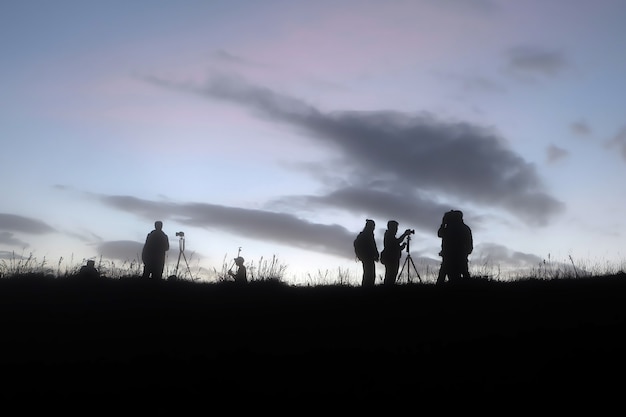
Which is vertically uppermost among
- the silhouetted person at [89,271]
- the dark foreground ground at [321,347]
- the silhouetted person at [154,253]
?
the silhouetted person at [154,253]

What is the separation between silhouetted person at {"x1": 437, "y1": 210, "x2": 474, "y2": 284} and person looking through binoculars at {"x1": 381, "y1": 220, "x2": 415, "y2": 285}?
2.28 meters

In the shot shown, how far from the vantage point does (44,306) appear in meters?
17.1

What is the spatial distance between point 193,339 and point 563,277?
462 inches

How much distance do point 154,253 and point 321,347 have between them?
1255 cm

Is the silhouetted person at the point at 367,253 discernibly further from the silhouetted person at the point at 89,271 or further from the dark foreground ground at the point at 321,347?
the silhouetted person at the point at 89,271

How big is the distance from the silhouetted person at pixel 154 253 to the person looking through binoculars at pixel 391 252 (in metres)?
7.94

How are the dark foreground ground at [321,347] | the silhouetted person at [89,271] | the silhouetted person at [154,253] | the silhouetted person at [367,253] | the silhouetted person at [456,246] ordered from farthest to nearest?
the silhouetted person at [154,253]
the silhouetted person at [367,253]
the silhouetted person at [89,271]
the silhouetted person at [456,246]
the dark foreground ground at [321,347]

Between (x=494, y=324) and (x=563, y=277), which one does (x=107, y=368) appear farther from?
(x=563, y=277)

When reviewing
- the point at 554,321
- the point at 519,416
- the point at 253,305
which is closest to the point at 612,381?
the point at 519,416

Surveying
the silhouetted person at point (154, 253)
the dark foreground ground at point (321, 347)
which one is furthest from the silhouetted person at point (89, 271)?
the dark foreground ground at point (321, 347)

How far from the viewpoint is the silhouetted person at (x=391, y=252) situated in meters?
21.6

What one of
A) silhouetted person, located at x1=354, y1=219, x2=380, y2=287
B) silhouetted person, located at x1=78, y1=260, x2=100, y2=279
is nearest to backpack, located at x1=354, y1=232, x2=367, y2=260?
silhouetted person, located at x1=354, y1=219, x2=380, y2=287

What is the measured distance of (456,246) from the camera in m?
19.4

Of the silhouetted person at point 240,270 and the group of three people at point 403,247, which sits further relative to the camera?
the silhouetted person at point 240,270
